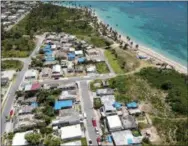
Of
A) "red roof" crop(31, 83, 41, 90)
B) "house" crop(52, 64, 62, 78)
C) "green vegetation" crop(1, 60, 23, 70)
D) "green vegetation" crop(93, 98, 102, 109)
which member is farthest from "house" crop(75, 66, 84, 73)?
"green vegetation" crop(1, 60, 23, 70)

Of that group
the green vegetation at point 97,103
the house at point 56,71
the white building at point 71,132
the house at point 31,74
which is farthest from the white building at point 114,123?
the house at point 31,74

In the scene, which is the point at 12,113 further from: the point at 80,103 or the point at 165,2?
the point at 165,2

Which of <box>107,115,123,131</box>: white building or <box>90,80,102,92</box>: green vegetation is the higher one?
<box>90,80,102,92</box>: green vegetation

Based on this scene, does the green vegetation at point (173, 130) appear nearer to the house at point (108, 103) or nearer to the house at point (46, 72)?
the house at point (108, 103)

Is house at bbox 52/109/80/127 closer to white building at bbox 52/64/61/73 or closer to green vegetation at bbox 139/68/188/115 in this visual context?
white building at bbox 52/64/61/73

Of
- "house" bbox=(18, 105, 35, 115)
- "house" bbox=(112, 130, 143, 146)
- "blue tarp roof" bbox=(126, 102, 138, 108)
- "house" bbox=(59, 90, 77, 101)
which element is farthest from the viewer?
"house" bbox=(59, 90, 77, 101)

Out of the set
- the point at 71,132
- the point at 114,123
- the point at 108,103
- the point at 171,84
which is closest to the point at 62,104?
the point at 71,132
